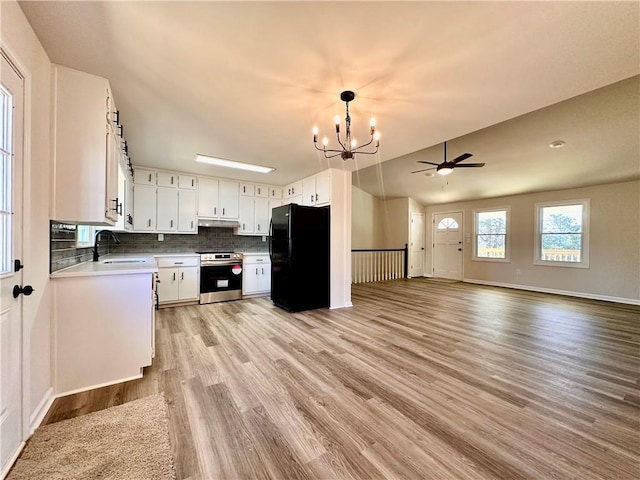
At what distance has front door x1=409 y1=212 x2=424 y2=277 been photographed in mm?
8094

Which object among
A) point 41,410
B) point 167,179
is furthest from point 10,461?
point 167,179

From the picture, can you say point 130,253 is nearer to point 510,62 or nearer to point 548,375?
point 510,62

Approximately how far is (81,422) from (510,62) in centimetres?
376

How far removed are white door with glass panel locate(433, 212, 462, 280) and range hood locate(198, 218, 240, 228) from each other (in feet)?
20.2

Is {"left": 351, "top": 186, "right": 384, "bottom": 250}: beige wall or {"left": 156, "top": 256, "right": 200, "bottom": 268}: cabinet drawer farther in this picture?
{"left": 351, "top": 186, "right": 384, "bottom": 250}: beige wall

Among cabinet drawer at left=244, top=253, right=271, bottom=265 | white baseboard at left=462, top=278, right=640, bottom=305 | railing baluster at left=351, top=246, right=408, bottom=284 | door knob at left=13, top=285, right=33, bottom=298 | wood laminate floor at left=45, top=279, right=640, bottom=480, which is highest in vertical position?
A: door knob at left=13, top=285, right=33, bottom=298

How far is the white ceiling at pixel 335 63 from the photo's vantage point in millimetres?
1436

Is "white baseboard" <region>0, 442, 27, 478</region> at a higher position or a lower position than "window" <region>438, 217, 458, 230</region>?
lower

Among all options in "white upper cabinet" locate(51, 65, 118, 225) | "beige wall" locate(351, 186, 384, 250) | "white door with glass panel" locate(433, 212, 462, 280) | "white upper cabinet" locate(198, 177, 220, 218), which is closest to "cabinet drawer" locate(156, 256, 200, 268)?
"white upper cabinet" locate(198, 177, 220, 218)

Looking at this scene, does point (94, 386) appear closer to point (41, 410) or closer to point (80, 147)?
point (41, 410)

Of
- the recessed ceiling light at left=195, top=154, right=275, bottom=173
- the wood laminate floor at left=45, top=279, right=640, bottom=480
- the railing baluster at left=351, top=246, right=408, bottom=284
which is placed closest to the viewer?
the wood laminate floor at left=45, top=279, right=640, bottom=480

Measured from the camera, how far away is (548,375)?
2.20 meters

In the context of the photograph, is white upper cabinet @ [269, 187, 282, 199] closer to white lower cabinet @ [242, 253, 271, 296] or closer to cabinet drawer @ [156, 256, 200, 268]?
white lower cabinet @ [242, 253, 271, 296]

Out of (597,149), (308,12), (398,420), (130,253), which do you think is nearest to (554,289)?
(597,149)
